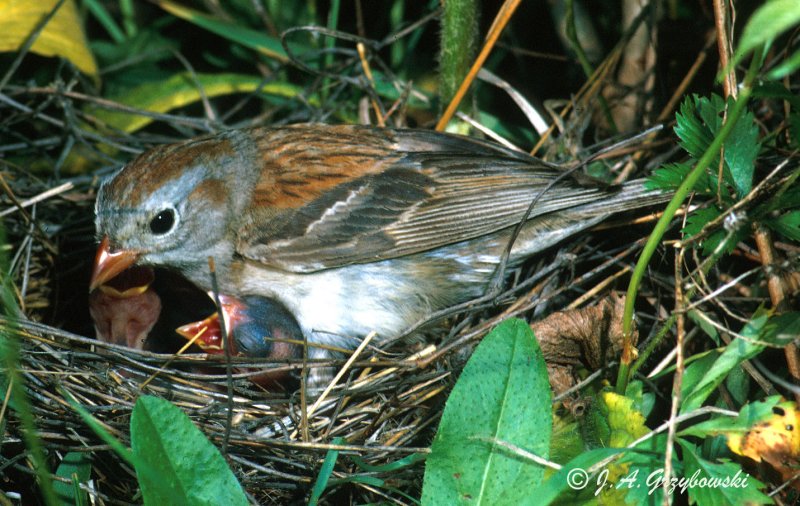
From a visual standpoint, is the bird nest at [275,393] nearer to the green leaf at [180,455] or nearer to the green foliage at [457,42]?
the green leaf at [180,455]

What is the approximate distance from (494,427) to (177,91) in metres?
3.62

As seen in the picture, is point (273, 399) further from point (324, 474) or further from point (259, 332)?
point (324, 474)

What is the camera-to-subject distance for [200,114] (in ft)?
19.4

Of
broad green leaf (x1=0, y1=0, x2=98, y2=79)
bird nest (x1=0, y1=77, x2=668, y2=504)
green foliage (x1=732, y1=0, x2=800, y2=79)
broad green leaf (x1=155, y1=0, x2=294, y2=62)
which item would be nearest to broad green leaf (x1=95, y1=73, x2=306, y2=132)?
broad green leaf (x1=155, y1=0, x2=294, y2=62)

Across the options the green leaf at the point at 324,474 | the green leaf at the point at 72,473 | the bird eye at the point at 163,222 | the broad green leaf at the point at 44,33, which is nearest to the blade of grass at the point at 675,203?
the green leaf at the point at 324,474

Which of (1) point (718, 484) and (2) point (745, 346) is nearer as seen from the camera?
(1) point (718, 484)

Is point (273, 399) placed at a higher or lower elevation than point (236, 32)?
lower

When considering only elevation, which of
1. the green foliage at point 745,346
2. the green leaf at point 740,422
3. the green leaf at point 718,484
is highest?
the green foliage at point 745,346

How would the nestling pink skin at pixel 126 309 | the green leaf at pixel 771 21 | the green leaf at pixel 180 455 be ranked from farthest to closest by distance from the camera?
the nestling pink skin at pixel 126 309
the green leaf at pixel 180 455
the green leaf at pixel 771 21

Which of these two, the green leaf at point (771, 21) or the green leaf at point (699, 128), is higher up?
the green leaf at point (771, 21)

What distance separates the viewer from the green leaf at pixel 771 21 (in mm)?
1655

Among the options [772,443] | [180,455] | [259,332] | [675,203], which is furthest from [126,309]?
[772,443]

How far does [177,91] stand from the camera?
18.3 ft

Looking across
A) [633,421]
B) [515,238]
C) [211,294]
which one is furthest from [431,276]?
[633,421]
